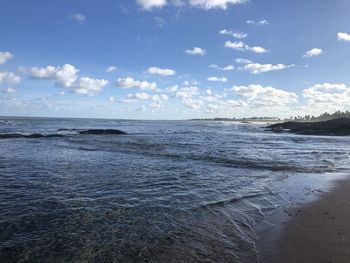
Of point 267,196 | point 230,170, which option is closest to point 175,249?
point 267,196

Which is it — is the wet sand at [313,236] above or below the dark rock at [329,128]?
below

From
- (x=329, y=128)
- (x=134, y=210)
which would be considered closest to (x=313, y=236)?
(x=134, y=210)

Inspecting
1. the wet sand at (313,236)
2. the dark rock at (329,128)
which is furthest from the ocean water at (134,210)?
the dark rock at (329,128)

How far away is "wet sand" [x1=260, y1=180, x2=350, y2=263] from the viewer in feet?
18.1

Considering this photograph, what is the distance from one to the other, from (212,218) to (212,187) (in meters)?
3.28

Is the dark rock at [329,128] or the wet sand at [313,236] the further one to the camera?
the dark rock at [329,128]

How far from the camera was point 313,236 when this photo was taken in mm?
6488

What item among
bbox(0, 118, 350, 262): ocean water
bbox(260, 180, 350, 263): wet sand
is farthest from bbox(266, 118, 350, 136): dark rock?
bbox(260, 180, 350, 263): wet sand

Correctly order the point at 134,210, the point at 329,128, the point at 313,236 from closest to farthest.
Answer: the point at 313,236
the point at 134,210
the point at 329,128

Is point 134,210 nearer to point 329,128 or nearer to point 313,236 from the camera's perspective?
point 313,236

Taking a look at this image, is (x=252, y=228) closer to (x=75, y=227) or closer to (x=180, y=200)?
(x=180, y=200)

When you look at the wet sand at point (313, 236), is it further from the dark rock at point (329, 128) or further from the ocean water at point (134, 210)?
the dark rock at point (329, 128)

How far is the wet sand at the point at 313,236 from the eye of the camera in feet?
18.1

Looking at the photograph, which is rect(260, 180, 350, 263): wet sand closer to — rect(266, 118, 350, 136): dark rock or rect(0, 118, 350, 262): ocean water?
rect(0, 118, 350, 262): ocean water
